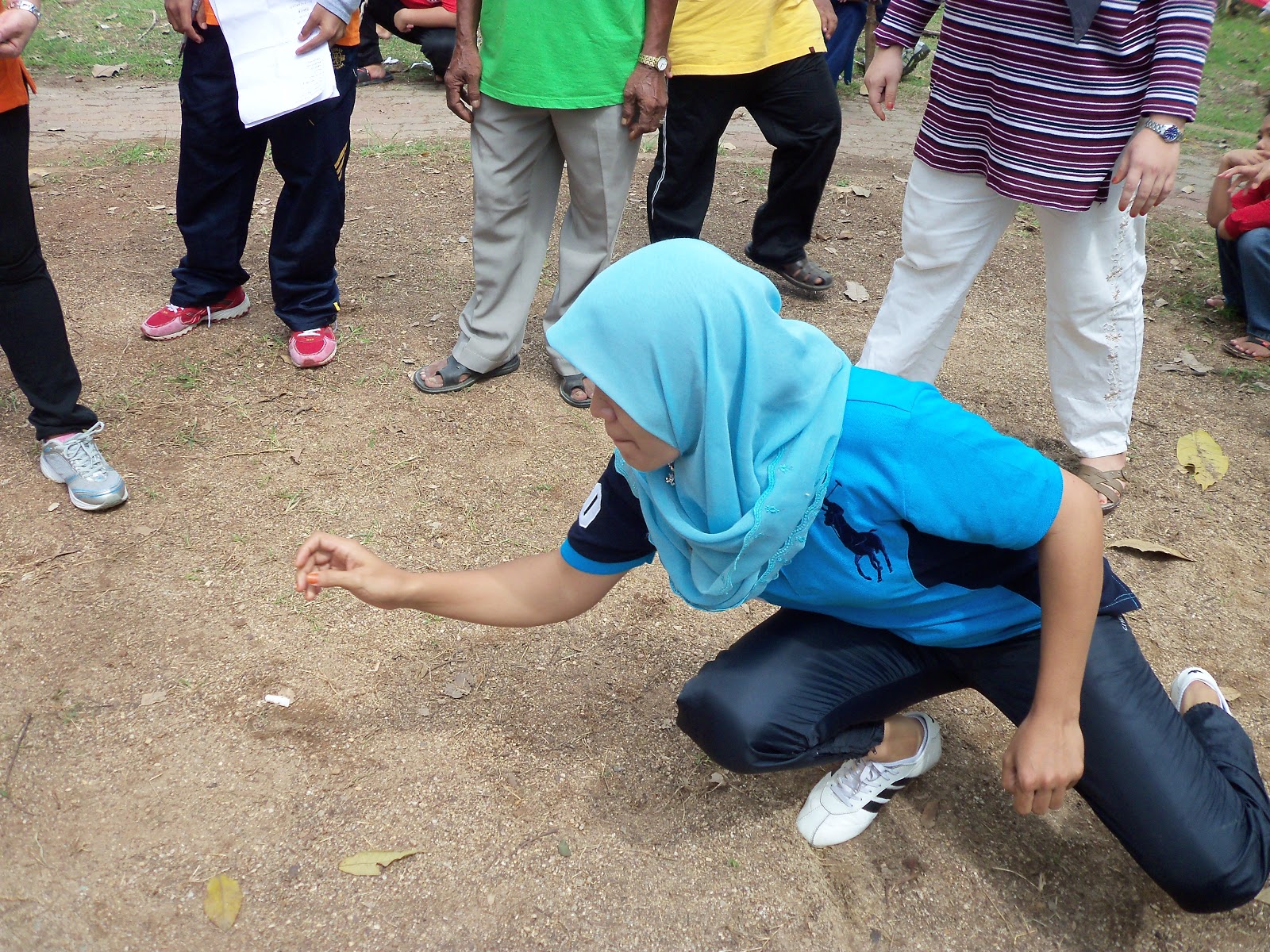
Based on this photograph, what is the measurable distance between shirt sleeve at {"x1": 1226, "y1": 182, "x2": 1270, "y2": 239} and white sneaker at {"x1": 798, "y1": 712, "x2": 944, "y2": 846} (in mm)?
2889

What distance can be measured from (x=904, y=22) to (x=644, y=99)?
756mm

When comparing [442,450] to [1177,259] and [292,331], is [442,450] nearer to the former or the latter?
[292,331]

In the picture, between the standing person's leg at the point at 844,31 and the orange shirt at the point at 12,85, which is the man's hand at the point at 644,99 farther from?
the standing person's leg at the point at 844,31

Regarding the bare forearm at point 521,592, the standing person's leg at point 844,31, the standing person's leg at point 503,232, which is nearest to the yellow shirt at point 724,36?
the standing person's leg at point 503,232

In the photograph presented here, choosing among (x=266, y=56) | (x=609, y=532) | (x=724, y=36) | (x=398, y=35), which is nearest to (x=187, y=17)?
(x=266, y=56)

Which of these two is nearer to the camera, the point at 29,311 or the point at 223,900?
the point at 223,900

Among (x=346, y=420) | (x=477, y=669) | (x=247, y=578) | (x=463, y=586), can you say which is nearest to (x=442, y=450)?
(x=346, y=420)

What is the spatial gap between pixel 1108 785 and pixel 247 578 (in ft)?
6.52

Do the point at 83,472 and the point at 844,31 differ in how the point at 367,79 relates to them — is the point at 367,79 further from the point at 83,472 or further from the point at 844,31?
the point at 83,472

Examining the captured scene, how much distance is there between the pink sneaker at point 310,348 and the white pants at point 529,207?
451 millimetres

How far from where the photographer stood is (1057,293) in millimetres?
2691

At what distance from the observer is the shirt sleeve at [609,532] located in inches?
69.7

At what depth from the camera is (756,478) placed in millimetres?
1490

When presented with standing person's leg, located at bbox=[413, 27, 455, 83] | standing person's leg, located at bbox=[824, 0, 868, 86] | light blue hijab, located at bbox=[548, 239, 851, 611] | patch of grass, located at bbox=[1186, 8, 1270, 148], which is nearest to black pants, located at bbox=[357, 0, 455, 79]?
standing person's leg, located at bbox=[413, 27, 455, 83]
